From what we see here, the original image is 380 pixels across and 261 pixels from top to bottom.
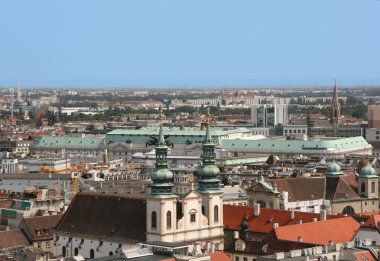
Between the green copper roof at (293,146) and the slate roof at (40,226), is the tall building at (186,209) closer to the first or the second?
the slate roof at (40,226)

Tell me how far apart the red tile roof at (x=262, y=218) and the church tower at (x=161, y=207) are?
23.7 ft

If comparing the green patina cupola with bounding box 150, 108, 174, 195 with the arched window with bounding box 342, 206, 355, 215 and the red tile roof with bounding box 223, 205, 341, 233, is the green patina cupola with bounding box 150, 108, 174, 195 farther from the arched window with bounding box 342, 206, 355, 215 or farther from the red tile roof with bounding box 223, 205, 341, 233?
the arched window with bounding box 342, 206, 355, 215

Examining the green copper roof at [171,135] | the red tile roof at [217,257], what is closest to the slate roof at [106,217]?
the red tile roof at [217,257]

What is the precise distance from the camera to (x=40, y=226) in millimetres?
79688

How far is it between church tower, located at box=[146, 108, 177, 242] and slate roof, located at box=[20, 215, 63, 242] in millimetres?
13335

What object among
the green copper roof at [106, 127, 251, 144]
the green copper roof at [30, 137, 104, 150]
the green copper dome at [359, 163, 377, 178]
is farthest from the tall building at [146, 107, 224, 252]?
the green copper roof at [30, 137, 104, 150]

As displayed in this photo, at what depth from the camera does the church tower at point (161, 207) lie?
66562mm

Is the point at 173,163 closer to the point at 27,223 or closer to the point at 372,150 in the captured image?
the point at 372,150

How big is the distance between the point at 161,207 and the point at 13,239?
1465 centimetres

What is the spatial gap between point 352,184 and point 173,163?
172 feet

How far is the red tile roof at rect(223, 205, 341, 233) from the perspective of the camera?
72938mm

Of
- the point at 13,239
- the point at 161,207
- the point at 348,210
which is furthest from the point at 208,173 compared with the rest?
the point at 348,210

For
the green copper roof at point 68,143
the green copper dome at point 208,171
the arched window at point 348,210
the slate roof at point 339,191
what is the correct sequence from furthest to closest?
the green copper roof at point 68,143
the slate roof at point 339,191
the arched window at point 348,210
the green copper dome at point 208,171

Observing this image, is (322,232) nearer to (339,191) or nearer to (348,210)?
(348,210)
